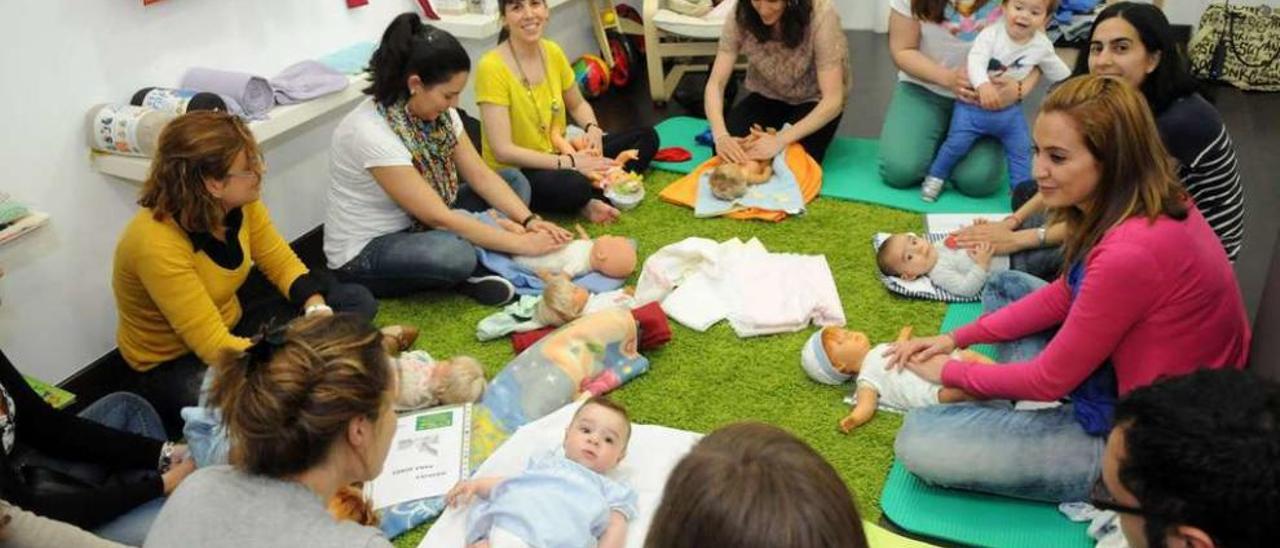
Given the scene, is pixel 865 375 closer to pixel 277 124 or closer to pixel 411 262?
pixel 411 262

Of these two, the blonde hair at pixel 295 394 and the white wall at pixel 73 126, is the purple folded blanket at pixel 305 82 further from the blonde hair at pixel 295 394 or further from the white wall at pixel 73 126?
the blonde hair at pixel 295 394

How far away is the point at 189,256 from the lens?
7.69 ft

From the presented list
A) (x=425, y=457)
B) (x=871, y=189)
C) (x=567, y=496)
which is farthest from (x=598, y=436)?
(x=871, y=189)

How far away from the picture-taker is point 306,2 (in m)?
3.36

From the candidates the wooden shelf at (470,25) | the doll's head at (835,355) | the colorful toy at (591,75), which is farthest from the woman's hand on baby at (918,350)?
the colorful toy at (591,75)

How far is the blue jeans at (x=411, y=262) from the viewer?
3.07 metres

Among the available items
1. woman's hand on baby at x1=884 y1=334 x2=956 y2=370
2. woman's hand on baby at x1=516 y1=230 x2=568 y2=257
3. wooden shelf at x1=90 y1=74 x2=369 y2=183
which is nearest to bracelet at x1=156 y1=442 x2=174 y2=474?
wooden shelf at x1=90 y1=74 x2=369 y2=183

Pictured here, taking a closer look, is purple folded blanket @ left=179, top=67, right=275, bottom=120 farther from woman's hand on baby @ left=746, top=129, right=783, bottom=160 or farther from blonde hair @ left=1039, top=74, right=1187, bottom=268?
blonde hair @ left=1039, top=74, right=1187, bottom=268

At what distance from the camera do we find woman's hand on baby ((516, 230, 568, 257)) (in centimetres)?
315

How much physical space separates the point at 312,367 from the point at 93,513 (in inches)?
34.4

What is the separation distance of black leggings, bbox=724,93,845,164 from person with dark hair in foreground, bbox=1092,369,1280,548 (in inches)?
105

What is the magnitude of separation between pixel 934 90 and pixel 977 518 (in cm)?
207

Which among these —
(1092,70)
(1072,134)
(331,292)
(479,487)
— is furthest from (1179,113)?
(331,292)

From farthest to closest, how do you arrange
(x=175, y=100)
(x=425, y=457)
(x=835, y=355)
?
(x=175, y=100) → (x=835, y=355) → (x=425, y=457)
